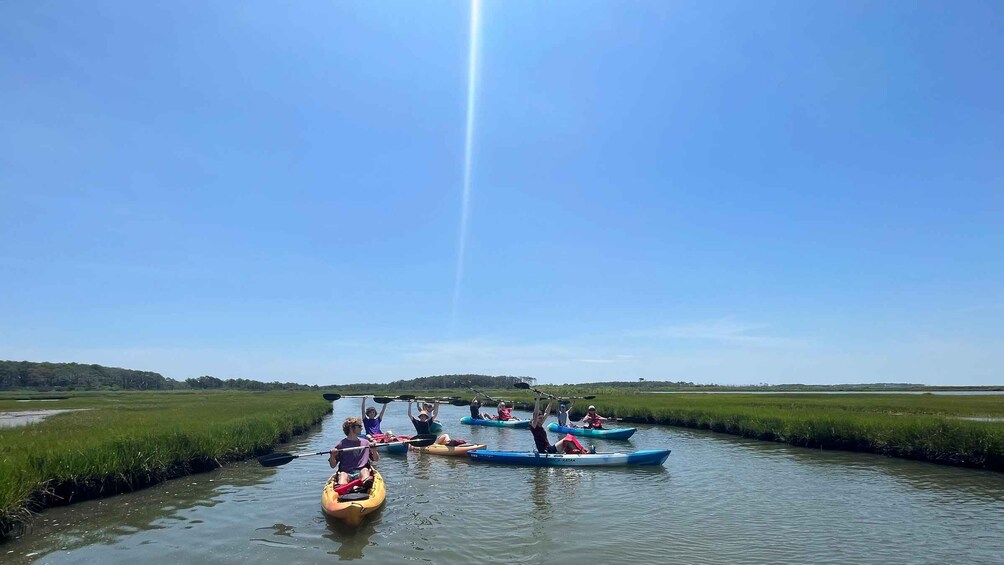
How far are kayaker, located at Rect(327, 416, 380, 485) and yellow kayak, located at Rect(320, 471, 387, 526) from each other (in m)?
0.35

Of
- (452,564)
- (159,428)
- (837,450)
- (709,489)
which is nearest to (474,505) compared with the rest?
(452,564)

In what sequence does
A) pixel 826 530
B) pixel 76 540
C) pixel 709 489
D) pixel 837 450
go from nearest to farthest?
pixel 76 540 < pixel 826 530 < pixel 709 489 < pixel 837 450

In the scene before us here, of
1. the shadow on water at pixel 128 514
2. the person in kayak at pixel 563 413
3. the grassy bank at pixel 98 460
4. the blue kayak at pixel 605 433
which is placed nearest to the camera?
the shadow on water at pixel 128 514

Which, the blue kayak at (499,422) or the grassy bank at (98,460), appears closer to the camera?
the grassy bank at (98,460)

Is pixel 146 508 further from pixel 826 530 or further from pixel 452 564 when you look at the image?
pixel 826 530

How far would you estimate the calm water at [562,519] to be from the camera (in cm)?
898

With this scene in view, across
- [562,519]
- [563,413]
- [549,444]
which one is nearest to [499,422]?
[563,413]

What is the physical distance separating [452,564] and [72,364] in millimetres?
164577

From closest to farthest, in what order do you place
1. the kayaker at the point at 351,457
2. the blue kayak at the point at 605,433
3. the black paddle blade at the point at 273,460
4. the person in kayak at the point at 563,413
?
the kayaker at the point at 351,457
the black paddle blade at the point at 273,460
the blue kayak at the point at 605,433
the person in kayak at the point at 563,413

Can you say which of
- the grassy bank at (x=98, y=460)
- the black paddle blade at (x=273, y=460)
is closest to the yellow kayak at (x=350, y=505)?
the black paddle blade at (x=273, y=460)

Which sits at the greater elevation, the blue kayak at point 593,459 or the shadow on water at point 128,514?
the blue kayak at point 593,459

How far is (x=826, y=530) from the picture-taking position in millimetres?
10430

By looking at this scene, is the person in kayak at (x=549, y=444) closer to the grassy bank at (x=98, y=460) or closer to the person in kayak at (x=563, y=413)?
the person in kayak at (x=563, y=413)

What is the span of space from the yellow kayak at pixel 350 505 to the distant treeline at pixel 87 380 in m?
123
